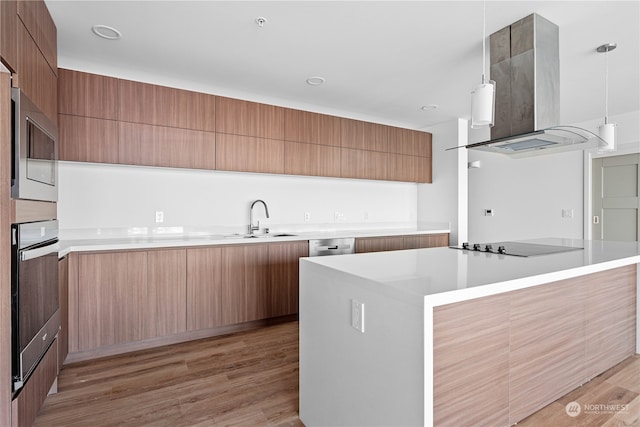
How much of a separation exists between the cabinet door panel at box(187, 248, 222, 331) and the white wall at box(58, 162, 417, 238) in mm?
629

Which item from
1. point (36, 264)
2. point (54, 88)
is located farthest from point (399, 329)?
point (54, 88)

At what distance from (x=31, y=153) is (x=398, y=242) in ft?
11.3

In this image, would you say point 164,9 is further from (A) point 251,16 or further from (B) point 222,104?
(B) point 222,104

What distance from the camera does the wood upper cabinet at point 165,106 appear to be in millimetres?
2898

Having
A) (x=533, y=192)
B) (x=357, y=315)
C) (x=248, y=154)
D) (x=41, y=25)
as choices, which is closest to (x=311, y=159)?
(x=248, y=154)

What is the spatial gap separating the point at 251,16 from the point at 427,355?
2.23m

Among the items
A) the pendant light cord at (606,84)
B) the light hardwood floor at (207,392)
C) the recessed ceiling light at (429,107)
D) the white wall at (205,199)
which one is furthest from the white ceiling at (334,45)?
the light hardwood floor at (207,392)

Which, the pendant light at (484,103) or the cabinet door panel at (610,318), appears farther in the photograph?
the cabinet door panel at (610,318)

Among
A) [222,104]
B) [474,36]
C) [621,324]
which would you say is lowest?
[621,324]

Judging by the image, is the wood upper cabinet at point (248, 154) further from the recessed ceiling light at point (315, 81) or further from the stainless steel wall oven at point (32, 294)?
the stainless steel wall oven at point (32, 294)

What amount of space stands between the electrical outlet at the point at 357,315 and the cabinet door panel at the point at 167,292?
1926 millimetres

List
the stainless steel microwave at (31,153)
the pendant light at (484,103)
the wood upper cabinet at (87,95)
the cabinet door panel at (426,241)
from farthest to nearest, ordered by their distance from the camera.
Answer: the cabinet door panel at (426,241)
the wood upper cabinet at (87,95)
the pendant light at (484,103)
the stainless steel microwave at (31,153)

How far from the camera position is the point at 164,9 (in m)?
2.15

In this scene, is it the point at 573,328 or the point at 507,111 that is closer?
the point at 573,328
